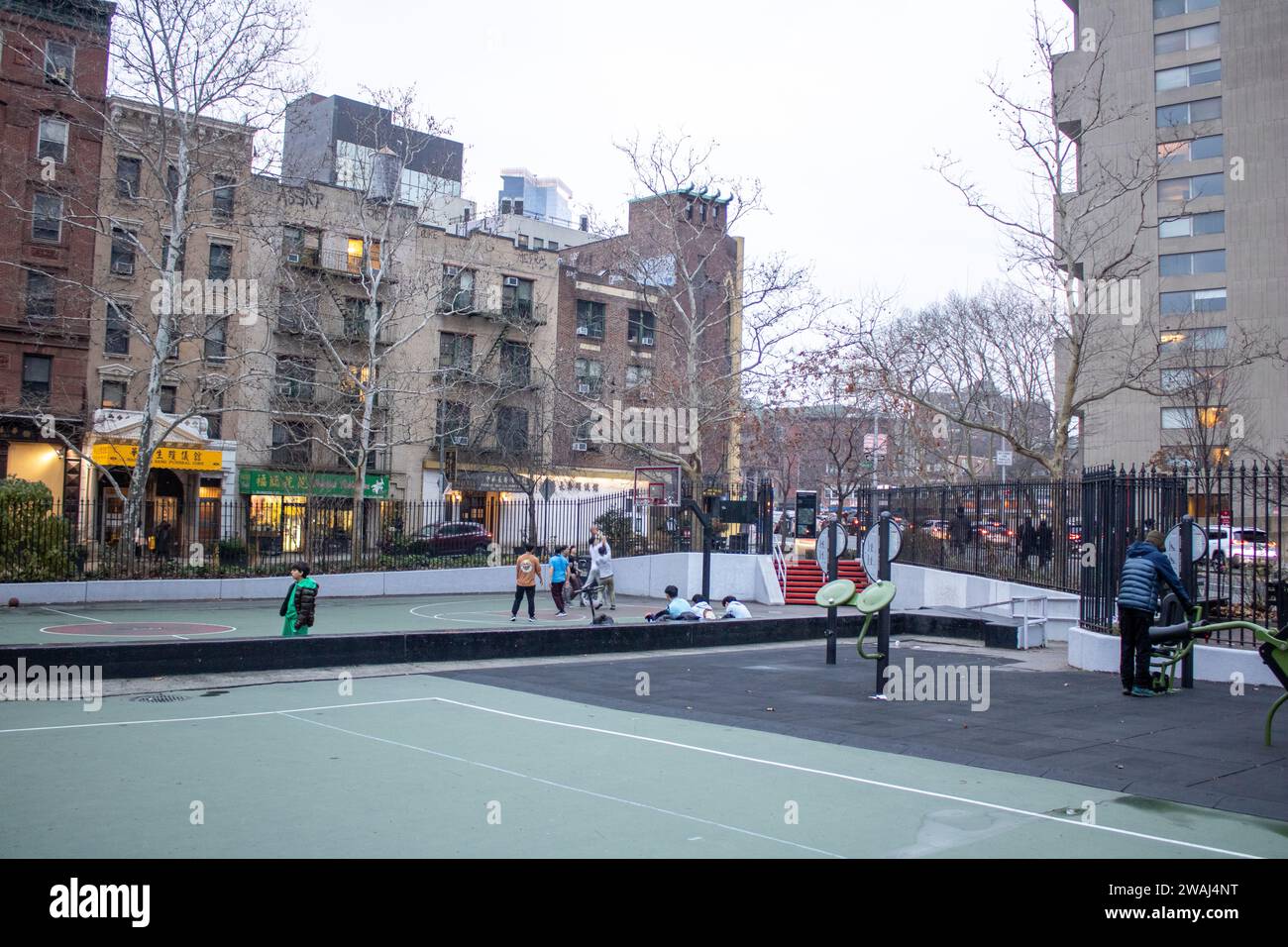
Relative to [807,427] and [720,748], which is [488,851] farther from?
[807,427]

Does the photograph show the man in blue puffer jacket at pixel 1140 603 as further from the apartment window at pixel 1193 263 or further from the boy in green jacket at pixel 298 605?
the apartment window at pixel 1193 263

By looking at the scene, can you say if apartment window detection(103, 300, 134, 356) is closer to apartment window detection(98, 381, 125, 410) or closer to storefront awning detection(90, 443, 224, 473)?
apartment window detection(98, 381, 125, 410)

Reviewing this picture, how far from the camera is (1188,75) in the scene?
5509 centimetres

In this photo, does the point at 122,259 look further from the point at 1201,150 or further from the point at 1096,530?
the point at 1201,150

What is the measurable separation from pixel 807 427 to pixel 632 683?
31763 millimetres

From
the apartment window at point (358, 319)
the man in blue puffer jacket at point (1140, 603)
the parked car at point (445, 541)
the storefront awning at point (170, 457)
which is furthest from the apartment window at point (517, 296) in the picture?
the man in blue puffer jacket at point (1140, 603)

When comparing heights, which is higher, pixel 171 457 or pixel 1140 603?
pixel 171 457

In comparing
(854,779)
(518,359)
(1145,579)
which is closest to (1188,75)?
(518,359)

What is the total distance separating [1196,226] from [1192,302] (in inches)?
166

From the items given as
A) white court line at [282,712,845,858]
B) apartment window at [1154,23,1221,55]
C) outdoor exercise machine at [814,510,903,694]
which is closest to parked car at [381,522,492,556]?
outdoor exercise machine at [814,510,903,694]

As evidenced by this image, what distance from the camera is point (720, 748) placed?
32.7 ft

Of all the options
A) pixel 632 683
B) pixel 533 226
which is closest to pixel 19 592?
pixel 632 683

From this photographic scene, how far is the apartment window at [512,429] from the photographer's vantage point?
5112cm

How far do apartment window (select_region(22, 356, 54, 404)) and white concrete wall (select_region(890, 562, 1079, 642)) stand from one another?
102 feet
